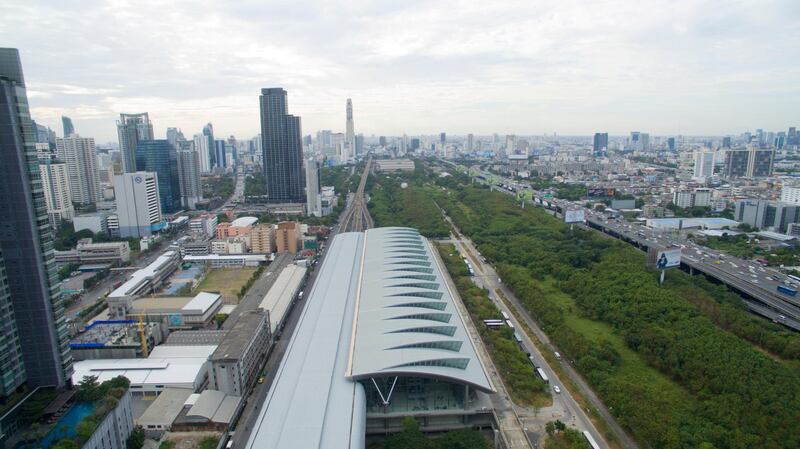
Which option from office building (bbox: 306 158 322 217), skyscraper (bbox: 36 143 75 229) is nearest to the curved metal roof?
office building (bbox: 306 158 322 217)

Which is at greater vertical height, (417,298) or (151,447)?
(417,298)

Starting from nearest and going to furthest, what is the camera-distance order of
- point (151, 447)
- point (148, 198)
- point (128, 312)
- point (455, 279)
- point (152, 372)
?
point (151, 447)
point (152, 372)
point (128, 312)
point (455, 279)
point (148, 198)

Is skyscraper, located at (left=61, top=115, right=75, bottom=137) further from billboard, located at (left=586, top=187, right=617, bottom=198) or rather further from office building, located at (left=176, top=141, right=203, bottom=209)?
billboard, located at (left=586, top=187, right=617, bottom=198)

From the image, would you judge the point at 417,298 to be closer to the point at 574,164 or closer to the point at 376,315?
the point at 376,315

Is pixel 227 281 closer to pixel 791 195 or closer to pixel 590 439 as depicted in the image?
pixel 590 439

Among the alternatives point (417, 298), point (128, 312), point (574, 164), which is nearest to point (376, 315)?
point (417, 298)

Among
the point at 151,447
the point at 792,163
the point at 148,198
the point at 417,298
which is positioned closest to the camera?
the point at 151,447
